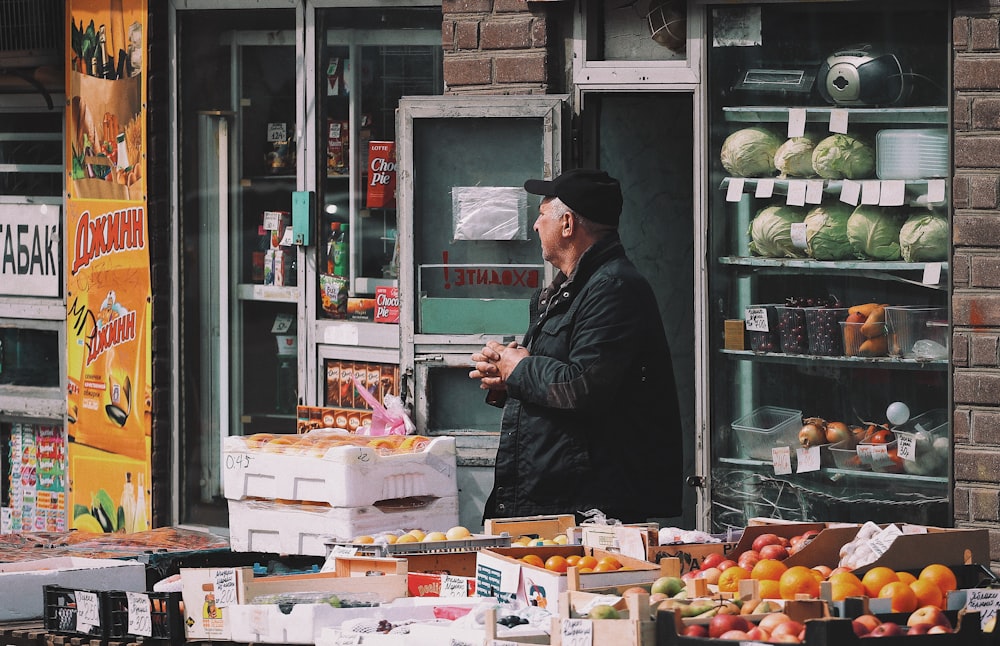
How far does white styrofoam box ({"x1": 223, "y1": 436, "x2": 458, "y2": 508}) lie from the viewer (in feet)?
21.6

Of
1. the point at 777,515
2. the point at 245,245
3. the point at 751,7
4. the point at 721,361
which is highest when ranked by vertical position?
the point at 751,7

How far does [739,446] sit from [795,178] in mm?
1256

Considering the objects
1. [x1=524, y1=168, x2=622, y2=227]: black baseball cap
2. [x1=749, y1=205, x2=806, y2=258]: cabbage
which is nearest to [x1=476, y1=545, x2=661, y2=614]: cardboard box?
[x1=524, y1=168, x2=622, y2=227]: black baseball cap

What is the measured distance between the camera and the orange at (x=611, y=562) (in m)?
4.79

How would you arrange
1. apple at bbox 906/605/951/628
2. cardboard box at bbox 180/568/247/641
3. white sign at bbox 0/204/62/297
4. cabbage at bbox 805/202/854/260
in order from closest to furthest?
1. apple at bbox 906/605/951/628
2. cardboard box at bbox 180/568/247/641
3. cabbage at bbox 805/202/854/260
4. white sign at bbox 0/204/62/297

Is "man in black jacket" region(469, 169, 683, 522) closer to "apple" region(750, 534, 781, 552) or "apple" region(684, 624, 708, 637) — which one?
"apple" region(750, 534, 781, 552)

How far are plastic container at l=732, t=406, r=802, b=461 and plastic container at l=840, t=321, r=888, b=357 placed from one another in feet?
1.33

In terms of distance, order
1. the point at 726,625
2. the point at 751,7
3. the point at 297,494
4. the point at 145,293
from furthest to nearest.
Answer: the point at 145,293 → the point at 751,7 → the point at 297,494 → the point at 726,625

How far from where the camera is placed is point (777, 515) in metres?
7.62

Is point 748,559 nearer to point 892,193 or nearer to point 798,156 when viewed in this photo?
point 892,193

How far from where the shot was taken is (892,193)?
7.18m

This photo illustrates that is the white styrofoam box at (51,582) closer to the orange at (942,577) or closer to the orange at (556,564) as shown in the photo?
the orange at (556,564)

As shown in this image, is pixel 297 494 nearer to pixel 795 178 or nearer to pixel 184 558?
pixel 184 558

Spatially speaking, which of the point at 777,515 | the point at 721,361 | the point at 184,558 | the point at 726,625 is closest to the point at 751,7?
the point at 721,361
